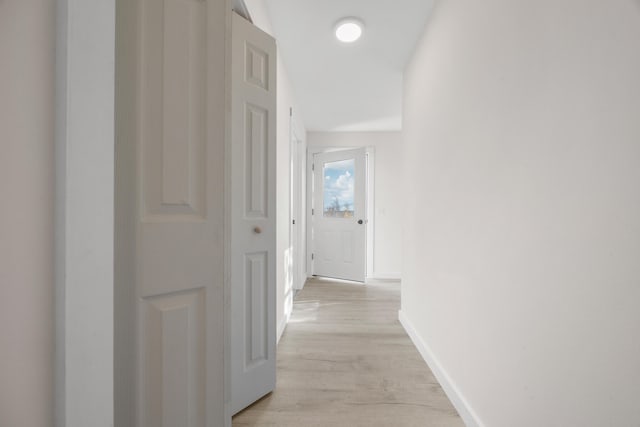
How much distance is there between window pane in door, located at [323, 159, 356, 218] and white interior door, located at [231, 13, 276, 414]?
3.04m

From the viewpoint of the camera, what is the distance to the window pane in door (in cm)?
460

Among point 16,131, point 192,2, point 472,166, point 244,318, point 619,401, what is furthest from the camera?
point 244,318

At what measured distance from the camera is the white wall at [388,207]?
470cm

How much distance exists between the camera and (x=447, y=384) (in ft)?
5.12

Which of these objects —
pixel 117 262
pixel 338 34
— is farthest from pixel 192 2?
pixel 338 34

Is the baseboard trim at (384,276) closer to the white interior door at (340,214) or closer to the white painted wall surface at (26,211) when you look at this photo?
the white interior door at (340,214)

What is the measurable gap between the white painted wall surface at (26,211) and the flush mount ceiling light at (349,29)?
6.35ft

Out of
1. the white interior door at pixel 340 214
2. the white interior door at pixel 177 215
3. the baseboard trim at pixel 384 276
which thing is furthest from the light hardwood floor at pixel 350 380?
the baseboard trim at pixel 384 276

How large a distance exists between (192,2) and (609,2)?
115 centimetres

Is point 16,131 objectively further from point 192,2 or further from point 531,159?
point 531,159

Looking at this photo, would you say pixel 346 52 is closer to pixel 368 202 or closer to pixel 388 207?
pixel 368 202

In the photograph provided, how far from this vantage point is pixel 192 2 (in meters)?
0.91

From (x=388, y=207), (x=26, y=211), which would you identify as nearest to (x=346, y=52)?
(x=26, y=211)

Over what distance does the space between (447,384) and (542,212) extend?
1159 mm
